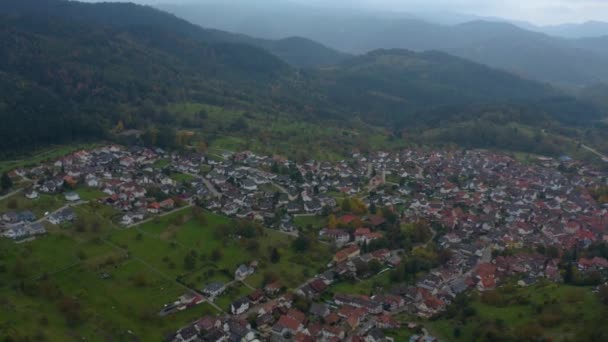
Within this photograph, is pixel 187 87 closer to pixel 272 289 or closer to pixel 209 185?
pixel 209 185

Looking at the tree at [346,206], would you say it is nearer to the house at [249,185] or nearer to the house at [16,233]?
the house at [249,185]

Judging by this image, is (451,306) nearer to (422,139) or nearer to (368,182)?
(368,182)

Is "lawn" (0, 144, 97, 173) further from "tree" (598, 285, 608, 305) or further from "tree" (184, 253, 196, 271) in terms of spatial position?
"tree" (598, 285, 608, 305)

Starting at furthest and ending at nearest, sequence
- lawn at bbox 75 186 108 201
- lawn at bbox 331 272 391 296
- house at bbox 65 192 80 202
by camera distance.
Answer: lawn at bbox 75 186 108 201 < house at bbox 65 192 80 202 < lawn at bbox 331 272 391 296

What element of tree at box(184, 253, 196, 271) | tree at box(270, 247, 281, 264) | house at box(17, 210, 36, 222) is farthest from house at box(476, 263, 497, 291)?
house at box(17, 210, 36, 222)

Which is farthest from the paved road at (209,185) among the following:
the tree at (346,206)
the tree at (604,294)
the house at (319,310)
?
the tree at (604,294)

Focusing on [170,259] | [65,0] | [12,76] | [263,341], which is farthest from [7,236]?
[65,0]

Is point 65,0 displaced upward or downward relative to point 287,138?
upward
